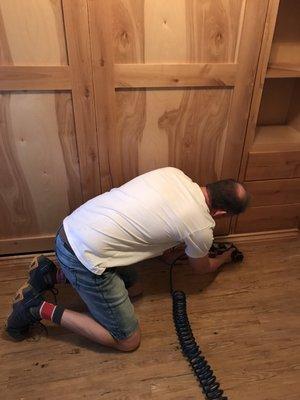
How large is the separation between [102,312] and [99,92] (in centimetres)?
84

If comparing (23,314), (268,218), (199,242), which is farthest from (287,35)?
(23,314)

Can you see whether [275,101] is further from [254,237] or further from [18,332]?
[18,332]

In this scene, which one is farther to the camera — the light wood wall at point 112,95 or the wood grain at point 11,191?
the wood grain at point 11,191

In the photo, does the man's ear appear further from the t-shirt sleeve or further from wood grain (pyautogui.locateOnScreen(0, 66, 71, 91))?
wood grain (pyautogui.locateOnScreen(0, 66, 71, 91))

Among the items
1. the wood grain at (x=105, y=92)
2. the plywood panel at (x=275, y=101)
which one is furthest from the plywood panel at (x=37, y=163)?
the plywood panel at (x=275, y=101)

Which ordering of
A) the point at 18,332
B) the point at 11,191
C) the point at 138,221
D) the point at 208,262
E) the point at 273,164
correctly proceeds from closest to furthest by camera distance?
the point at 138,221 → the point at 18,332 → the point at 208,262 → the point at 11,191 → the point at 273,164

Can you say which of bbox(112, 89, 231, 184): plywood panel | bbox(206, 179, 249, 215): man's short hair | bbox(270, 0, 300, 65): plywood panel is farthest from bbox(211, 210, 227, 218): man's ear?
bbox(270, 0, 300, 65): plywood panel

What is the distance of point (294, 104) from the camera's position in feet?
5.83

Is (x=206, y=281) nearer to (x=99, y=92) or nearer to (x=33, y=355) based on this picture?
(x=33, y=355)

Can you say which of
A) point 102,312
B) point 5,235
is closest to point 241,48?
point 102,312

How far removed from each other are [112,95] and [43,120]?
0.30 metres

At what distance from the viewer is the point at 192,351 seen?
1195 mm

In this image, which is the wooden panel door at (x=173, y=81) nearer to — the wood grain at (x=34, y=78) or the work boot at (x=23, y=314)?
the wood grain at (x=34, y=78)

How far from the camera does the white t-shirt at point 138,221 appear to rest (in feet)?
3.62
